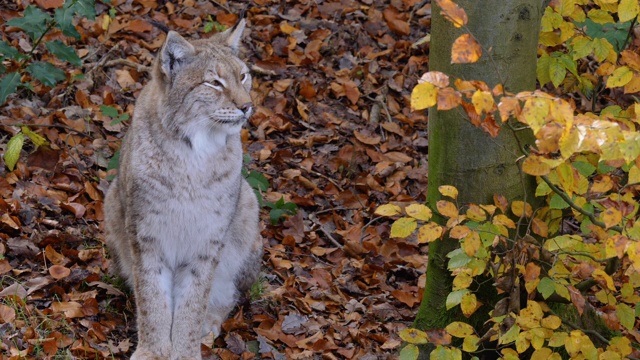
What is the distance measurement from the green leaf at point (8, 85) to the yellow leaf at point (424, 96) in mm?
3511

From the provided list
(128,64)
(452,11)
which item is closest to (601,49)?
(452,11)

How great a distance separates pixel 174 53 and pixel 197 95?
0.80 feet

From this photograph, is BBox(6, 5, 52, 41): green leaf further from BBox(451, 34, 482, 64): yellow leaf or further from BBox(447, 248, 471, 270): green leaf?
BBox(451, 34, 482, 64): yellow leaf

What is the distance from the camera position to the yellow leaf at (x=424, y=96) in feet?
9.53

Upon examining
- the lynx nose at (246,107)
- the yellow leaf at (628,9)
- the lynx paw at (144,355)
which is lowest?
the lynx paw at (144,355)

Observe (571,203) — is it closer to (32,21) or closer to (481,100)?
(481,100)

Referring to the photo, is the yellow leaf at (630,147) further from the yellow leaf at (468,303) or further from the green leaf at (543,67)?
the green leaf at (543,67)

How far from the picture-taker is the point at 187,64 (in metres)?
4.40

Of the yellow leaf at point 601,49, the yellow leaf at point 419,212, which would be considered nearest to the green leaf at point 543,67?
the yellow leaf at point 601,49

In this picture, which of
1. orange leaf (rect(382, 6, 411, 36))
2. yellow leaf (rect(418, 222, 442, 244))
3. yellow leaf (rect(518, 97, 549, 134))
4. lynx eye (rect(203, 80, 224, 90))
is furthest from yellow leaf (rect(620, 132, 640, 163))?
orange leaf (rect(382, 6, 411, 36))

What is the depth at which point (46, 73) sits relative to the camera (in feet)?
18.3

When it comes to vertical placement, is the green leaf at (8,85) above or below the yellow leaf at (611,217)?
below

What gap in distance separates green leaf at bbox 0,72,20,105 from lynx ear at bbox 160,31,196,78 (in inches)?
65.6

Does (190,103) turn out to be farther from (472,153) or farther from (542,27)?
(542,27)
